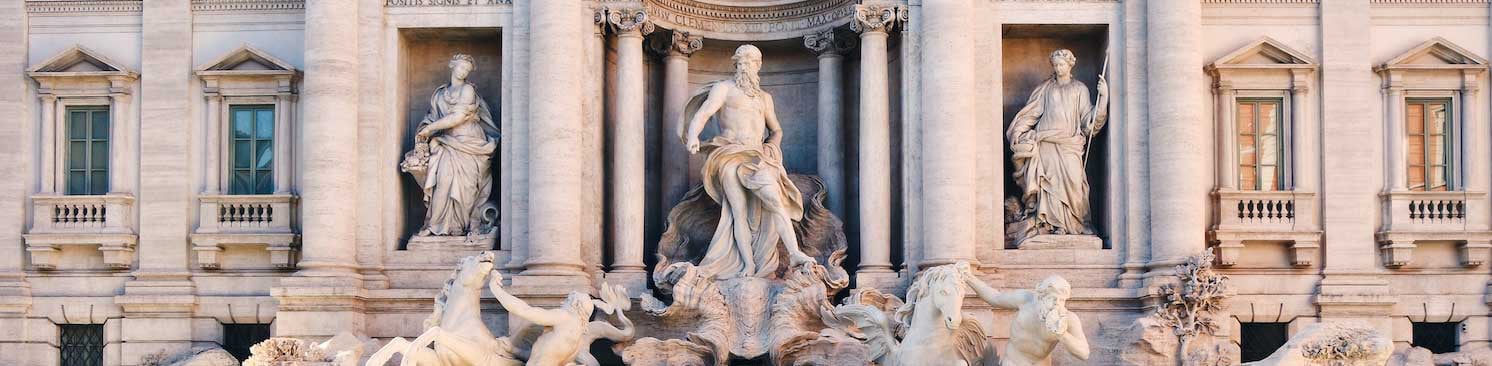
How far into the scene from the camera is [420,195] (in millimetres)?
27562

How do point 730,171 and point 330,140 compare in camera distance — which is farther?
point 330,140

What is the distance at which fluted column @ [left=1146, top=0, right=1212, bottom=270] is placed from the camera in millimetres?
25875

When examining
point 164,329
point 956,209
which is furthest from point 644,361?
point 164,329

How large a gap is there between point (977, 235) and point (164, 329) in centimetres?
1119

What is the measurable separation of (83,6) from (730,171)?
9.81 metres

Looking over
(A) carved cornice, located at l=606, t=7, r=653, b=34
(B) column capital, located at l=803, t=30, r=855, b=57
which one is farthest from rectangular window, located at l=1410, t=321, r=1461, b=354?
(A) carved cornice, located at l=606, t=7, r=653, b=34

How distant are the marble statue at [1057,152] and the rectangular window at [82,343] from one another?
42.4ft

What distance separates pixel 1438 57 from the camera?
2748cm

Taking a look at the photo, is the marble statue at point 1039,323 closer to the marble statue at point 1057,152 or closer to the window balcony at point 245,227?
the marble statue at point 1057,152

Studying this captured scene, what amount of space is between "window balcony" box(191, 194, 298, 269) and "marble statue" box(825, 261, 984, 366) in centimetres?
782

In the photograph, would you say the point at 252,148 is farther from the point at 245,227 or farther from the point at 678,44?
the point at 678,44

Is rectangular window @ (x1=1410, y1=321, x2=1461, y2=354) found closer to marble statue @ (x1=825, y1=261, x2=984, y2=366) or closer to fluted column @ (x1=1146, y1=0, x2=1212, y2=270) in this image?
fluted column @ (x1=1146, y1=0, x2=1212, y2=270)

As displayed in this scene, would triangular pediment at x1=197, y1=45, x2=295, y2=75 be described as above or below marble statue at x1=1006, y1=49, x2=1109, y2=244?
above

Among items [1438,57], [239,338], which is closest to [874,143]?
[1438,57]
